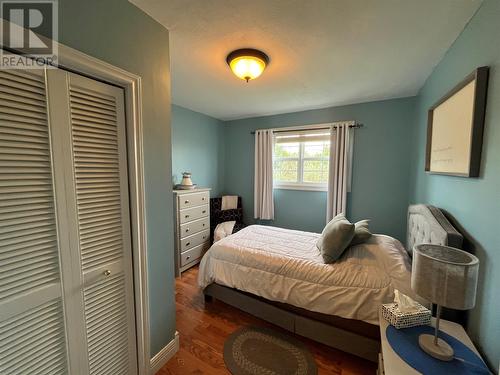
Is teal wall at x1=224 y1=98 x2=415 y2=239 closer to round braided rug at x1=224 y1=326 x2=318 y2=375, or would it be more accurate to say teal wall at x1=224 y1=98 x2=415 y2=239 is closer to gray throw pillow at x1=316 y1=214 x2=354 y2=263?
gray throw pillow at x1=316 y1=214 x2=354 y2=263

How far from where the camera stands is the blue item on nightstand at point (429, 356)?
0.92 meters

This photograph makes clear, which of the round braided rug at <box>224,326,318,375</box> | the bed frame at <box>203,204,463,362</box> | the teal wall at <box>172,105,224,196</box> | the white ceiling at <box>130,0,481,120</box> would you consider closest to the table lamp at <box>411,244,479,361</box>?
the bed frame at <box>203,204,463,362</box>

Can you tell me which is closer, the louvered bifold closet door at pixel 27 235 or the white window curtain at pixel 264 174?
the louvered bifold closet door at pixel 27 235

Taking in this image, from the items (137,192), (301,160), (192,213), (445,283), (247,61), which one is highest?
(247,61)

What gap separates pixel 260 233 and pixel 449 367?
1.84m

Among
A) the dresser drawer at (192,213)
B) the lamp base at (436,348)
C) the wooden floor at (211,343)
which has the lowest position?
the wooden floor at (211,343)

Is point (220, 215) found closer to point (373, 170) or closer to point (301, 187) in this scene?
point (301, 187)

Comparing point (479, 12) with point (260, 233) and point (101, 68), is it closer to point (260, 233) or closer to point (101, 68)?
point (101, 68)

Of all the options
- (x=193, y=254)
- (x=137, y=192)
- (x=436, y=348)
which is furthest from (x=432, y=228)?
(x=193, y=254)

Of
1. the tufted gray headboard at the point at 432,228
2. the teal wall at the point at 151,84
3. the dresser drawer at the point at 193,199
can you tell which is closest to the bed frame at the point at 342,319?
the tufted gray headboard at the point at 432,228

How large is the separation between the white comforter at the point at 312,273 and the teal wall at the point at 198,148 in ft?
5.75

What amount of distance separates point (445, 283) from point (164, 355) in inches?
72.7

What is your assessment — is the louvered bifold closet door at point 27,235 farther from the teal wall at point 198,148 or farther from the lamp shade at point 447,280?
the teal wall at point 198,148

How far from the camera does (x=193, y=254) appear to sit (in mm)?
3137
